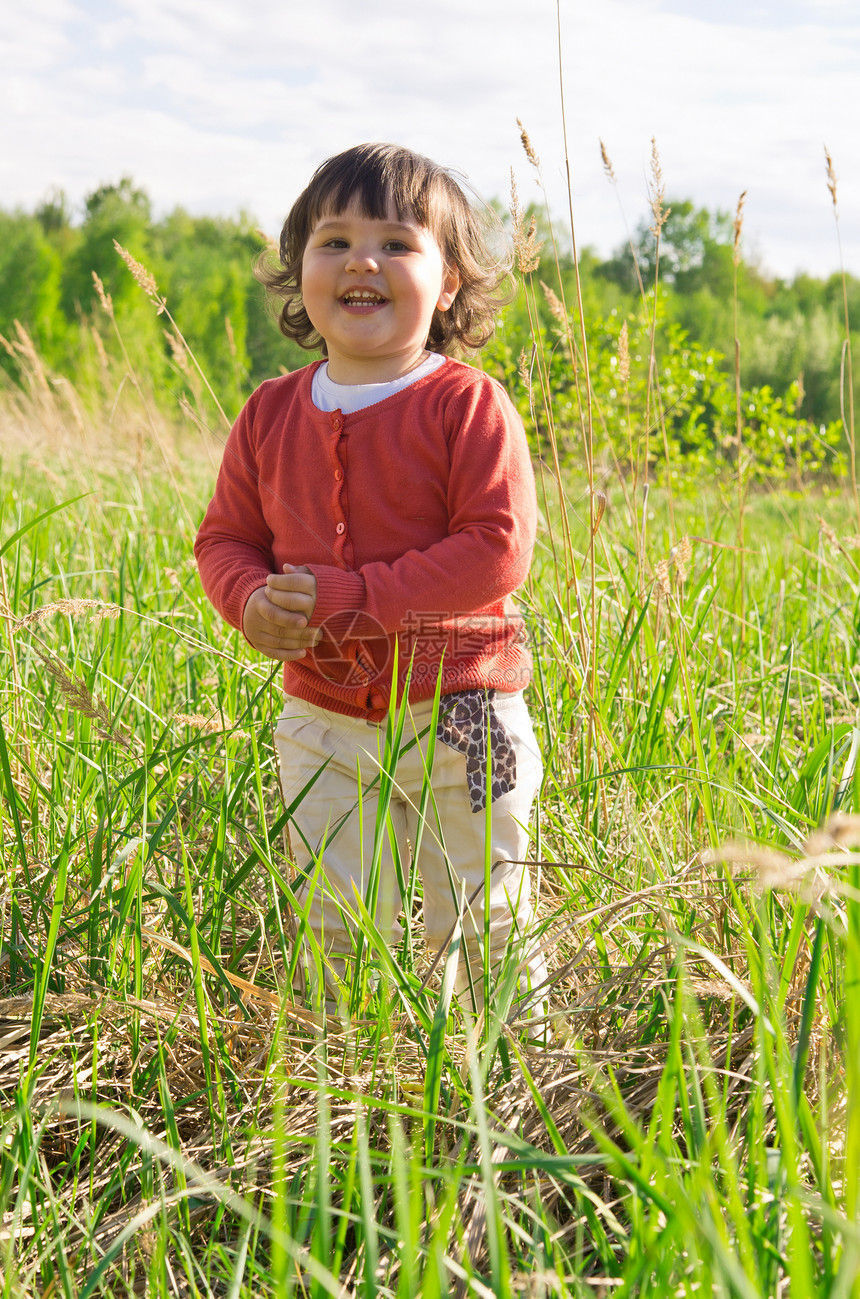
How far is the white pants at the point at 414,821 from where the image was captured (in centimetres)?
134

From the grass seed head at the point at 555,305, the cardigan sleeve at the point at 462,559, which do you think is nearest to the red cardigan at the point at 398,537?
the cardigan sleeve at the point at 462,559

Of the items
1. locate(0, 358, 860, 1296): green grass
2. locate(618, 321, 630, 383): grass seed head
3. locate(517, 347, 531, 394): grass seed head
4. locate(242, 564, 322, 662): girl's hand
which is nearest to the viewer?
locate(0, 358, 860, 1296): green grass

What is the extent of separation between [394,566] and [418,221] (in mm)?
506

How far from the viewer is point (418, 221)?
1.36m

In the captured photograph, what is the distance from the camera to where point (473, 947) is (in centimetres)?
137

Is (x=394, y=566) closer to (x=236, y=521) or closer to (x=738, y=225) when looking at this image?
(x=236, y=521)

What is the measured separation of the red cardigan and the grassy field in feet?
0.67

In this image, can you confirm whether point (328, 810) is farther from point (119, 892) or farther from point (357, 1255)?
point (357, 1255)

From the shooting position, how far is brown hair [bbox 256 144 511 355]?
1345mm

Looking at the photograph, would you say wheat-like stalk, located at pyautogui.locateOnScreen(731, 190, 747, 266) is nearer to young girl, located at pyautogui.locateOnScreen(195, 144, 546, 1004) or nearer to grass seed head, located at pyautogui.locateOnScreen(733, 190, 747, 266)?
grass seed head, located at pyautogui.locateOnScreen(733, 190, 747, 266)

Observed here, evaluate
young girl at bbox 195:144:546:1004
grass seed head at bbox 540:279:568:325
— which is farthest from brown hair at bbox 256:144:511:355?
grass seed head at bbox 540:279:568:325

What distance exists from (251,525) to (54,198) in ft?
81.2

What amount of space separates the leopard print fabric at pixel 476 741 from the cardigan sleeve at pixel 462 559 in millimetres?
128

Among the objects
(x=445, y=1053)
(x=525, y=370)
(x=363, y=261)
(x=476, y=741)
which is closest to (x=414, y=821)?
(x=476, y=741)
